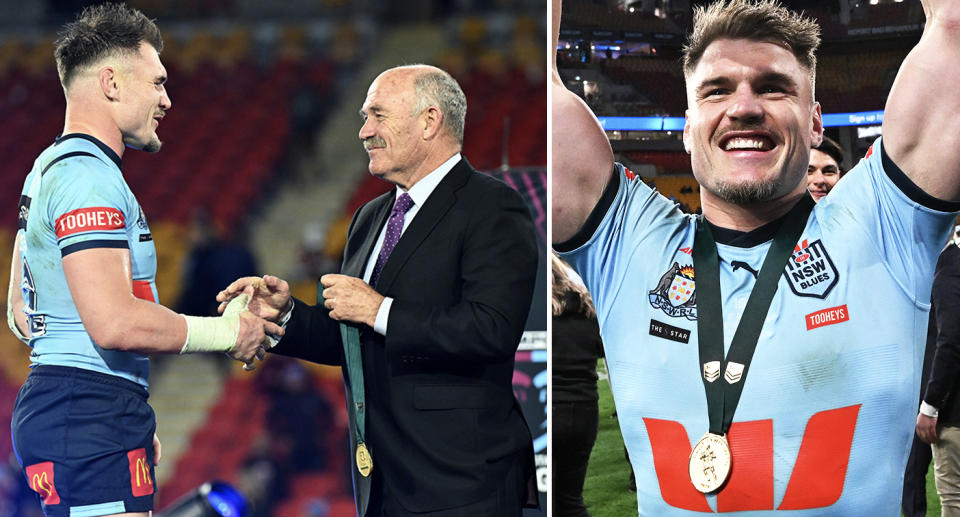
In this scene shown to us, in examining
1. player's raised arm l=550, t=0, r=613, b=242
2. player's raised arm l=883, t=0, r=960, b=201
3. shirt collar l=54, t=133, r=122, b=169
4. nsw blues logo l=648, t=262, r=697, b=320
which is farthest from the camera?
shirt collar l=54, t=133, r=122, b=169

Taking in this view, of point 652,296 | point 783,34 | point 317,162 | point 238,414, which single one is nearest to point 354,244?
point 652,296

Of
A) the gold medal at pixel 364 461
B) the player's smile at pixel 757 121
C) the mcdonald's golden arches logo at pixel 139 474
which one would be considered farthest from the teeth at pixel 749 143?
the mcdonald's golden arches logo at pixel 139 474

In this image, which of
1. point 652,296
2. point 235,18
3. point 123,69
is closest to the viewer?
point 652,296

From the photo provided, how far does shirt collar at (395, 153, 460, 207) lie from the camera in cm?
233

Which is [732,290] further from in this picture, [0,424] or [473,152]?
[0,424]

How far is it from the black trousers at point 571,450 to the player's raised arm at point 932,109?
86 cm

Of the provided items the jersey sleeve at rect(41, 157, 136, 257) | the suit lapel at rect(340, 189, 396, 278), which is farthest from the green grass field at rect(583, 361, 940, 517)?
the jersey sleeve at rect(41, 157, 136, 257)

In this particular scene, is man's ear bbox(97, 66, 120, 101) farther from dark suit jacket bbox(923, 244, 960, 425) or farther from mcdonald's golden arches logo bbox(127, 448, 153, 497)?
dark suit jacket bbox(923, 244, 960, 425)

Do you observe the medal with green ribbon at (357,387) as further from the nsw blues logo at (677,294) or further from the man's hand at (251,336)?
the nsw blues logo at (677,294)

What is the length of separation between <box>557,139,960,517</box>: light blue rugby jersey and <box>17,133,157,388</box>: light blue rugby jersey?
4.12ft

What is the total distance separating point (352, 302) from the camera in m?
2.14

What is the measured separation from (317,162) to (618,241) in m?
8.34

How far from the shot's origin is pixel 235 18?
11.6 metres

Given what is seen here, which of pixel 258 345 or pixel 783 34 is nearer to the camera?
pixel 783 34
